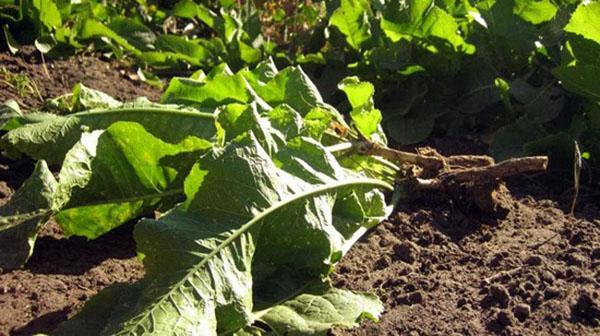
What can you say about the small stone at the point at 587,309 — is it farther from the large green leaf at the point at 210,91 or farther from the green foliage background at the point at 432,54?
the large green leaf at the point at 210,91

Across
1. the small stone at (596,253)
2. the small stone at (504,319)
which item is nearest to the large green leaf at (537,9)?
the small stone at (596,253)

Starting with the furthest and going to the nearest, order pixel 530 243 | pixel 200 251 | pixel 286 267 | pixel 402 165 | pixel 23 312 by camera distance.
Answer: pixel 402 165, pixel 530 243, pixel 286 267, pixel 23 312, pixel 200 251

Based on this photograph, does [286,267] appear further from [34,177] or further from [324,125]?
[34,177]

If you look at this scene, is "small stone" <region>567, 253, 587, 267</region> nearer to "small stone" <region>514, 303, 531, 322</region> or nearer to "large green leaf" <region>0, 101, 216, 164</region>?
"small stone" <region>514, 303, 531, 322</region>

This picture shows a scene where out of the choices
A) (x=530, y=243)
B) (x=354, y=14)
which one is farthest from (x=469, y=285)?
(x=354, y=14)

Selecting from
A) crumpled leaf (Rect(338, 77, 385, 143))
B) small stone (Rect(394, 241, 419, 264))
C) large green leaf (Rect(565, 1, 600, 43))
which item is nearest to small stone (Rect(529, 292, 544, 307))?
small stone (Rect(394, 241, 419, 264))

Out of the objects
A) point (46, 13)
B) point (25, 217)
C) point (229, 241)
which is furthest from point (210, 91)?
point (46, 13)
